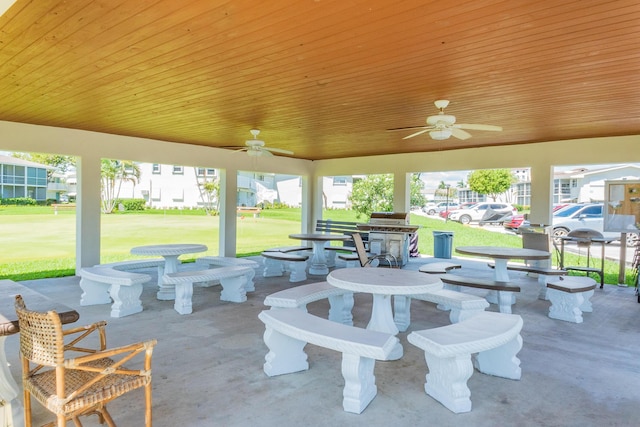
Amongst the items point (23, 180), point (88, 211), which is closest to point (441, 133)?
point (88, 211)

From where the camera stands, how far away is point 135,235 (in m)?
13.8

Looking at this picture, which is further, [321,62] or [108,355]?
[321,62]

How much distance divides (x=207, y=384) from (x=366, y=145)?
6.37 meters

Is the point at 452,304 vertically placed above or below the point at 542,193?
below

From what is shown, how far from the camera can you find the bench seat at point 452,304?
3725 millimetres

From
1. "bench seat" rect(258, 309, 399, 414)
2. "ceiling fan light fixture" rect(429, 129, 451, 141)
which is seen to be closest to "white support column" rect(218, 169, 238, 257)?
"ceiling fan light fixture" rect(429, 129, 451, 141)

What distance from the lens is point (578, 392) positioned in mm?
2768

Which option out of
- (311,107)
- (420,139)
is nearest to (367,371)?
(311,107)

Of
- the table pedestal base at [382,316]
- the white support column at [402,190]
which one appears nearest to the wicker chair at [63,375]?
the table pedestal base at [382,316]

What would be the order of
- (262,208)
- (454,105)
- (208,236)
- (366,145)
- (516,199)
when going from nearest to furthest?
(454,105) → (366,145) → (208,236) → (262,208) → (516,199)

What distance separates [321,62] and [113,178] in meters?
16.9

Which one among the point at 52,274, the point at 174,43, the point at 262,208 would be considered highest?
the point at 174,43

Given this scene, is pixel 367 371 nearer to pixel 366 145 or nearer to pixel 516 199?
pixel 366 145

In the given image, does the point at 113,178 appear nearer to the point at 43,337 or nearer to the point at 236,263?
the point at 236,263
